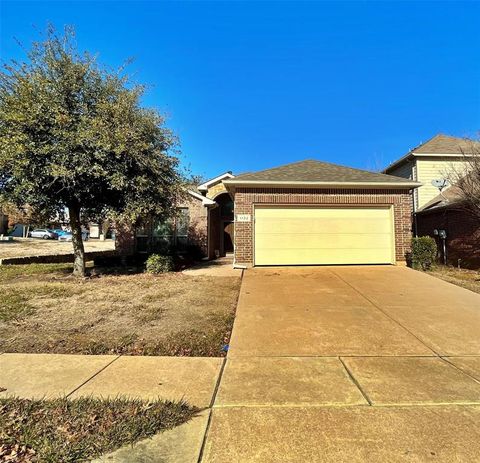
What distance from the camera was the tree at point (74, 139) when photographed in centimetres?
864

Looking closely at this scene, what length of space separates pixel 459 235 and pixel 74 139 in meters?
13.6

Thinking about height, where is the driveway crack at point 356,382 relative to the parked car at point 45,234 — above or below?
below

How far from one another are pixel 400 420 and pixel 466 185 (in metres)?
11.0

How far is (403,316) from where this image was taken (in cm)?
581

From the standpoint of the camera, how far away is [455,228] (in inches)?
519

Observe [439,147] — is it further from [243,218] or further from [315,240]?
[243,218]

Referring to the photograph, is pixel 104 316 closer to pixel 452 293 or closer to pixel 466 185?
pixel 452 293

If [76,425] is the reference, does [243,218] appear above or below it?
above

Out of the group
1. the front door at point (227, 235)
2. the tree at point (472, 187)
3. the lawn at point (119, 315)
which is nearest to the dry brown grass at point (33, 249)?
the front door at point (227, 235)

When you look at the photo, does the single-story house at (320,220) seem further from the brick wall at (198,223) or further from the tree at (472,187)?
the brick wall at (198,223)

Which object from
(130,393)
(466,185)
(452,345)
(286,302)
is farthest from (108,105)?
(466,185)

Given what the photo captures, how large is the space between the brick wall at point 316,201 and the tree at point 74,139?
2938 mm

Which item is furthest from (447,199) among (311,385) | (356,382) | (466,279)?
(311,385)

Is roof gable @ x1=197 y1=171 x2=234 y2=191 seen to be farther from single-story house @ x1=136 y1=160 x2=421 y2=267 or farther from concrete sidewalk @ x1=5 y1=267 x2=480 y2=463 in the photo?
concrete sidewalk @ x1=5 y1=267 x2=480 y2=463
